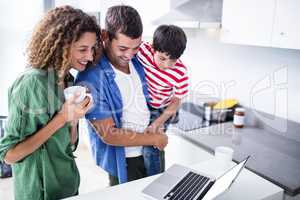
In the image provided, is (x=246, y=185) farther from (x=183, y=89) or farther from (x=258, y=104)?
(x=258, y=104)

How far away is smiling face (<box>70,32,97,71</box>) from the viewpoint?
1.13m

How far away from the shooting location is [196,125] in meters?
2.13

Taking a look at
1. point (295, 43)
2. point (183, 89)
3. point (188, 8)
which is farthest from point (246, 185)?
point (188, 8)

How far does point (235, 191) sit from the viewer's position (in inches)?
48.3

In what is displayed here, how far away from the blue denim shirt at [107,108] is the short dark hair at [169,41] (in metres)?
0.15

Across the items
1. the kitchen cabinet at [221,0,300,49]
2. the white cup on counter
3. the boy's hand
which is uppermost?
the kitchen cabinet at [221,0,300,49]

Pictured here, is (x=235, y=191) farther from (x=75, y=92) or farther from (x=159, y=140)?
(x=75, y=92)

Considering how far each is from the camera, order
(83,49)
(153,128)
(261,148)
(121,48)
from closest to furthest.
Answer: (83,49) < (121,48) < (153,128) < (261,148)

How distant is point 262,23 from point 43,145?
1.25m

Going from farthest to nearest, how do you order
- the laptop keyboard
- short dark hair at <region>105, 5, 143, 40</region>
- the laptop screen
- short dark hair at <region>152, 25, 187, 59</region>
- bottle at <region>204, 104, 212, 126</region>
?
bottle at <region>204, 104, 212, 126</region>
short dark hair at <region>152, 25, 187, 59</region>
short dark hair at <region>105, 5, 143, 40</region>
the laptop keyboard
the laptop screen

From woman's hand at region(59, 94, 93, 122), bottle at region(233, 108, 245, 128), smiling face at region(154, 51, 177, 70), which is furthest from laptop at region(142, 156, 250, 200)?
bottle at region(233, 108, 245, 128)

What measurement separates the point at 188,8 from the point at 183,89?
0.75 metres

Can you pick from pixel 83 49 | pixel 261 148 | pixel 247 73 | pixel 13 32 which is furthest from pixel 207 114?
pixel 13 32

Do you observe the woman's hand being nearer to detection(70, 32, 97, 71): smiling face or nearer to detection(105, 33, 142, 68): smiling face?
detection(70, 32, 97, 71): smiling face
